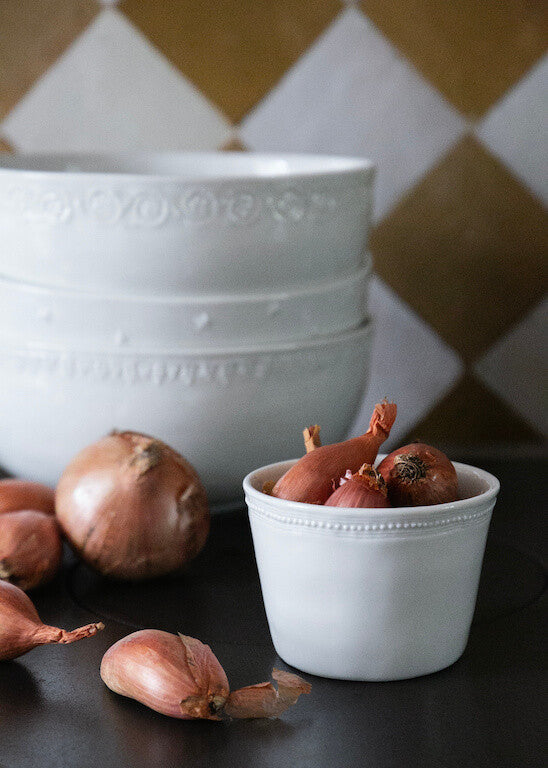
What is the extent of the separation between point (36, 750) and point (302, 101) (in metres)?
0.70

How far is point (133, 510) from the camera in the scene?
0.57m

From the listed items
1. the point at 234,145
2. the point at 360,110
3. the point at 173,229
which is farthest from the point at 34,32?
the point at 173,229

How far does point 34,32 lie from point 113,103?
99mm

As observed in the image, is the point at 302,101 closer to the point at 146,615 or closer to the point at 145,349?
the point at 145,349

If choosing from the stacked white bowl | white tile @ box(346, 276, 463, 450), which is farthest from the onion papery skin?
white tile @ box(346, 276, 463, 450)

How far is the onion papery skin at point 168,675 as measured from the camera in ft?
1.38

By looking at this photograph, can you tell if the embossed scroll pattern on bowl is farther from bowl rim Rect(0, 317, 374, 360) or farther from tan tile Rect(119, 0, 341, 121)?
tan tile Rect(119, 0, 341, 121)

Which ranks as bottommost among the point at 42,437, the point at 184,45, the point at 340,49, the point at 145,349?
the point at 42,437

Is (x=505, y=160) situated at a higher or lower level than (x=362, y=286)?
higher

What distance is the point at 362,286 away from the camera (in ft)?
2.34

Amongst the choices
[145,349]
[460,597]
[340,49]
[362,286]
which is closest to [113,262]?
[145,349]

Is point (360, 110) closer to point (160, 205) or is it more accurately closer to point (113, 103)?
point (113, 103)

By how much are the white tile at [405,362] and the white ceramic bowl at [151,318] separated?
0.32 metres

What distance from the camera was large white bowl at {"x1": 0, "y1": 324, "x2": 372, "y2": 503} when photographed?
645 millimetres
